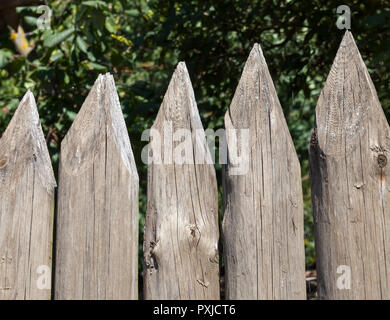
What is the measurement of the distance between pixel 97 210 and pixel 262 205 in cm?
47

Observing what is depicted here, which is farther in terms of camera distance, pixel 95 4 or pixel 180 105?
pixel 95 4

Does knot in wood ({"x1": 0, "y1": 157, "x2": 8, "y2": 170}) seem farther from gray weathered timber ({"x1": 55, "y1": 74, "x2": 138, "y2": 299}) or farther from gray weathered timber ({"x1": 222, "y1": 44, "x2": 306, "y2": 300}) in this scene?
gray weathered timber ({"x1": 222, "y1": 44, "x2": 306, "y2": 300})

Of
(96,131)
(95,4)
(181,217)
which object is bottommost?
(181,217)

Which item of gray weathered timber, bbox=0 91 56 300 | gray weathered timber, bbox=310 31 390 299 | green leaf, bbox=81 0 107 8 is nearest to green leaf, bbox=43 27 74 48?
green leaf, bbox=81 0 107 8

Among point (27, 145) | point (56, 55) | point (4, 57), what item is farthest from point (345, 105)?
point (4, 57)

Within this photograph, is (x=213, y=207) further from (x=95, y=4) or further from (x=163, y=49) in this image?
(x=163, y=49)

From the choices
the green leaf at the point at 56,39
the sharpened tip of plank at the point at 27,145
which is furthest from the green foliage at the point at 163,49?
the sharpened tip of plank at the point at 27,145

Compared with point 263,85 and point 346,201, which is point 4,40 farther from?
point 346,201

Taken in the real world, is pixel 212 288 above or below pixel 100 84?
below

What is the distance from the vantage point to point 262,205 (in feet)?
4.67

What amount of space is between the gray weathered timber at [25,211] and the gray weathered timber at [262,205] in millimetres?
529
